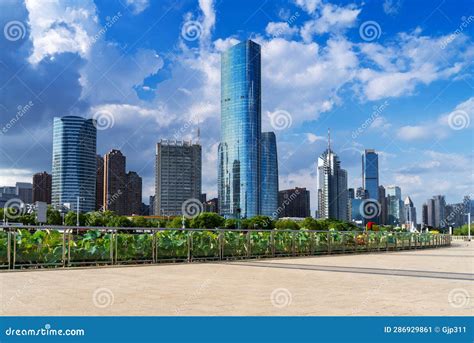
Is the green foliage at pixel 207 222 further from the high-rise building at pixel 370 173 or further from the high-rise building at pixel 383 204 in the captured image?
the high-rise building at pixel 383 204

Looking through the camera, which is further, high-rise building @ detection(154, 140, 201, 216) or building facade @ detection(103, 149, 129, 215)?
building facade @ detection(103, 149, 129, 215)

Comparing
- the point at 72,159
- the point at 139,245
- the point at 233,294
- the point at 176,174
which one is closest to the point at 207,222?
the point at 72,159

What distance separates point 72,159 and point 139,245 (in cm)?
10030

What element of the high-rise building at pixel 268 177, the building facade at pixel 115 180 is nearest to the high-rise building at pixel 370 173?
the high-rise building at pixel 268 177

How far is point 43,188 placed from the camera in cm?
13212

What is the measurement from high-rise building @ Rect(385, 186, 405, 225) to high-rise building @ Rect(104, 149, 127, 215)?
75.4 metres

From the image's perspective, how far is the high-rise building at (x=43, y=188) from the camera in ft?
423

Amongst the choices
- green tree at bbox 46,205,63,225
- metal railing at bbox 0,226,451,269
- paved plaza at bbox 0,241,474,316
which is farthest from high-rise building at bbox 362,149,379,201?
paved plaza at bbox 0,241,474,316

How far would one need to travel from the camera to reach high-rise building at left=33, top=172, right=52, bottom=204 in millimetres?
128875

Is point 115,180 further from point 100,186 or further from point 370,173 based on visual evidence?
point 370,173

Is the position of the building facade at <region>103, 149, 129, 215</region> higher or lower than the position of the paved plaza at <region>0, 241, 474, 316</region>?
higher

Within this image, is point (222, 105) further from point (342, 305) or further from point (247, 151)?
point (342, 305)

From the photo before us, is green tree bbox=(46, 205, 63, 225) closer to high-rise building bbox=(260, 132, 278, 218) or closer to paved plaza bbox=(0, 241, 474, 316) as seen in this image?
high-rise building bbox=(260, 132, 278, 218)
